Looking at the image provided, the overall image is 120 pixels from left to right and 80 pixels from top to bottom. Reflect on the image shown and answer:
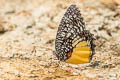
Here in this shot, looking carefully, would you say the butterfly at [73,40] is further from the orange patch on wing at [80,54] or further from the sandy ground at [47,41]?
the sandy ground at [47,41]

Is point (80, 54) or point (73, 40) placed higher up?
point (73, 40)

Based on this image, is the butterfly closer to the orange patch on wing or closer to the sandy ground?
the orange patch on wing

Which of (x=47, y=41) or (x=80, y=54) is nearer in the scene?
(x=80, y=54)

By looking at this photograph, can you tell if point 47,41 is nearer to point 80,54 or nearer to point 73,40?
point 73,40

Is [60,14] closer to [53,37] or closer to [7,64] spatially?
[53,37]

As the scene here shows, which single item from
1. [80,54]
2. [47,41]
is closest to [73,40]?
[80,54]

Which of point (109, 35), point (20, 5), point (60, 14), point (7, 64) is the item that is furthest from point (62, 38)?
point (20, 5)
